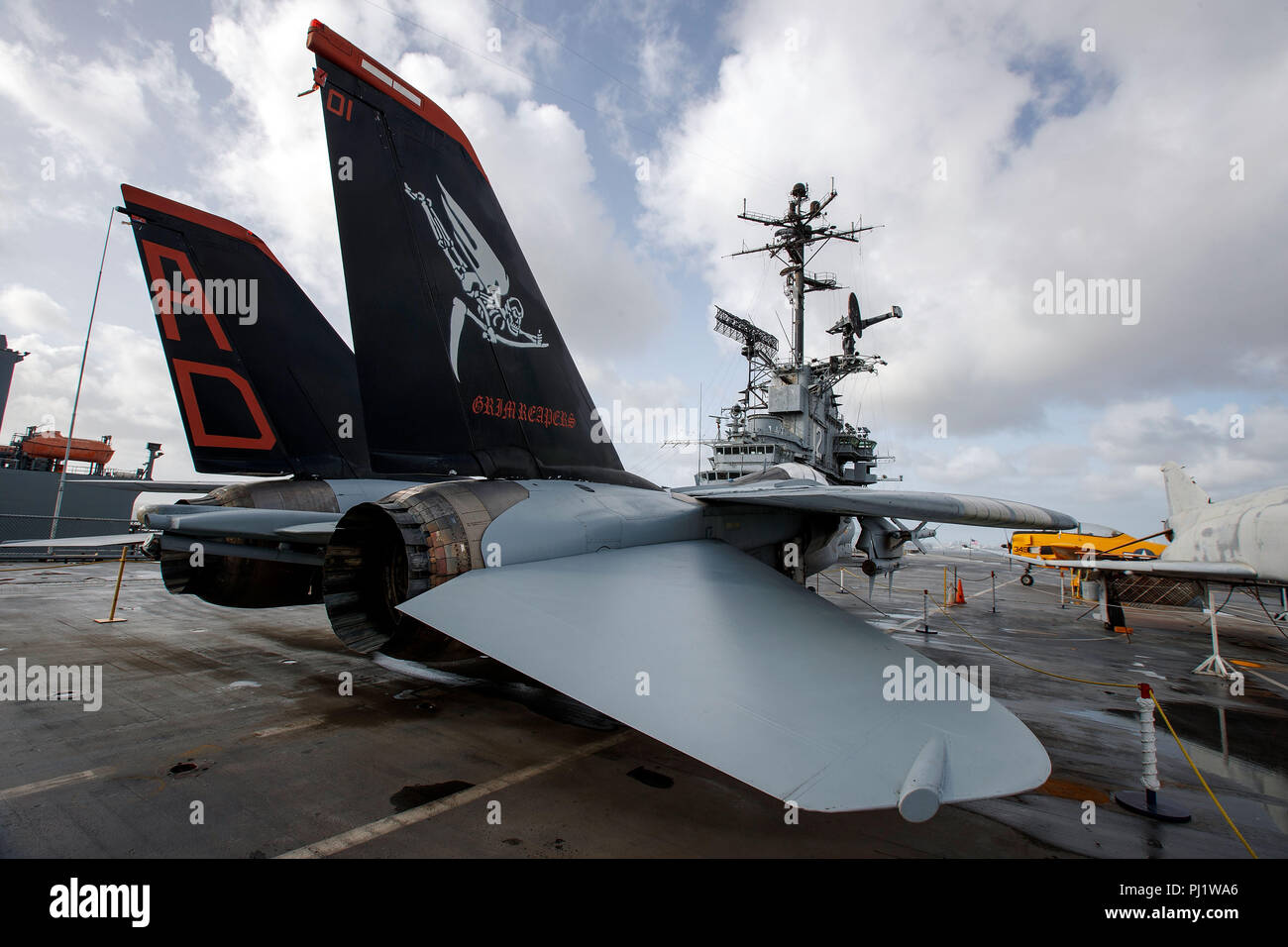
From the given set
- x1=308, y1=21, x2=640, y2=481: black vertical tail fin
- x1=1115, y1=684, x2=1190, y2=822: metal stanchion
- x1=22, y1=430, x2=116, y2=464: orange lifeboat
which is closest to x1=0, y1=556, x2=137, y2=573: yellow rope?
x1=22, y1=430, x2=116, y2=464: orange lifeboat

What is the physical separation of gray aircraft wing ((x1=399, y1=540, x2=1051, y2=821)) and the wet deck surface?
3.96 feet

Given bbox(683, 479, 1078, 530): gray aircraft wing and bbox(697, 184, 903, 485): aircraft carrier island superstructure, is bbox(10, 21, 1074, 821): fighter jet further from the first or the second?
bbox(697, 184, 903, 485): aircraft carrier island superstructure

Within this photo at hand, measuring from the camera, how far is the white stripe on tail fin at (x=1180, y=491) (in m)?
13.6

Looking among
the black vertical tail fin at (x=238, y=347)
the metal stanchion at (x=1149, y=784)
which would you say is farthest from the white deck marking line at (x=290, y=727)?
the metal stanchion at (x=1149, y=784)

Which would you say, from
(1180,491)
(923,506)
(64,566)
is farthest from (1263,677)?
(64,566)

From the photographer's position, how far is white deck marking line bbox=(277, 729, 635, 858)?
289 cm

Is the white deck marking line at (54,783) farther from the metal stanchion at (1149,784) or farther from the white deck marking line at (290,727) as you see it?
the metal stanchion at (1149,784)

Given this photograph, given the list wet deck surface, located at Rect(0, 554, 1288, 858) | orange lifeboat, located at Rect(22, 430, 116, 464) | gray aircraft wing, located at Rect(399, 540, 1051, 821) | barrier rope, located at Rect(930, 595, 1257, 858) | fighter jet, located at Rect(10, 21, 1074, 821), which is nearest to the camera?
gray aircraft wing, located at Rect(399, 540, 1051, 821)

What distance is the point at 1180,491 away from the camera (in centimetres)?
1417

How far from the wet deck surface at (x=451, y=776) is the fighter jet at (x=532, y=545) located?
1.08 m

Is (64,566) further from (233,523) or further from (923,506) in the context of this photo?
A: (923,506)
